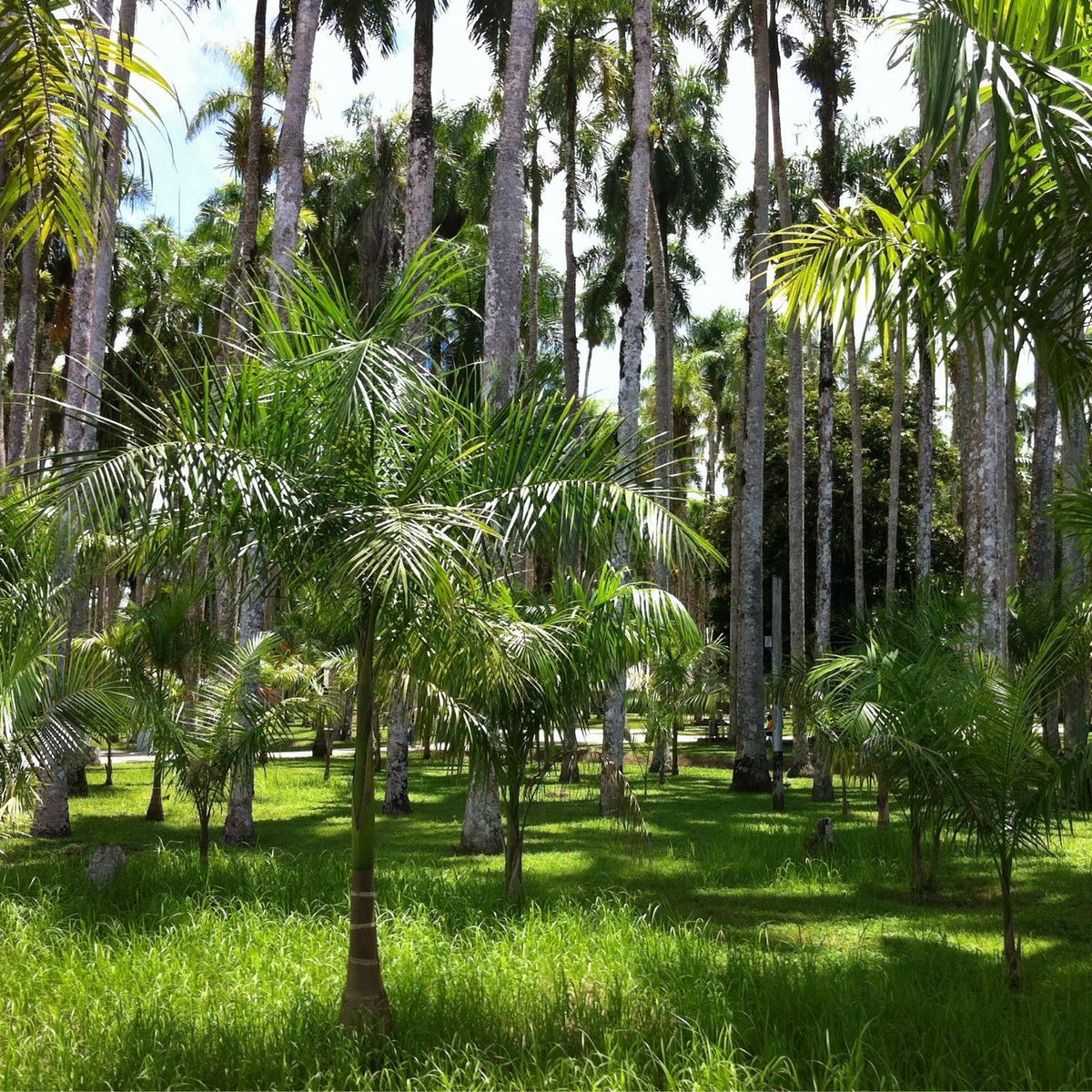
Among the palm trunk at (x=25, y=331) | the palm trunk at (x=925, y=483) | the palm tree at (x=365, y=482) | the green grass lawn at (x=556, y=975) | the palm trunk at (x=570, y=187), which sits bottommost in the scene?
the green grass lawn at (x=556, y=975)

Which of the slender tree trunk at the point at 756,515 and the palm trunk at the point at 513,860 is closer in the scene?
the palm trunk at the point at 513,860

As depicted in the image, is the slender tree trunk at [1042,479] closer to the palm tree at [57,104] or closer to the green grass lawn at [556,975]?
the green grass lawn at [556,975]

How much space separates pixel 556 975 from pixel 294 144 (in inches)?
448

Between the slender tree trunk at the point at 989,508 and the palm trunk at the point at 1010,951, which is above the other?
the slender tree trunk at the point at 989,508

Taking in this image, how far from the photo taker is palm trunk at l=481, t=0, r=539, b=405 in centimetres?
1351

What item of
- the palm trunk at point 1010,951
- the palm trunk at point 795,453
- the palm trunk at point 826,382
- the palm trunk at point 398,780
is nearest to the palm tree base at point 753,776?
the palm trunk at point 795,453

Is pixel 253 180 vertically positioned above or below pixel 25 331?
above

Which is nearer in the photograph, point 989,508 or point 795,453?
point 989,508

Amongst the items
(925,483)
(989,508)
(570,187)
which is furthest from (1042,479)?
(570,187)

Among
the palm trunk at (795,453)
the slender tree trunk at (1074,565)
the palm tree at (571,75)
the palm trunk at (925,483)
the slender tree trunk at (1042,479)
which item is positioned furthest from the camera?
the palm tree at (571,75)

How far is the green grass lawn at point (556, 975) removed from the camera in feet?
18.5

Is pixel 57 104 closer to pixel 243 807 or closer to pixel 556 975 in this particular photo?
pixel 556 975

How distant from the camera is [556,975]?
6973mm

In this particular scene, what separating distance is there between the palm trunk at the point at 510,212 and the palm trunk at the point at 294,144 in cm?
252
